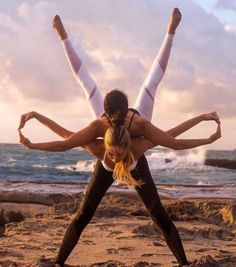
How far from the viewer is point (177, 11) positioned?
593 cm

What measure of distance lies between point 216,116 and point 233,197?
34.4 feet

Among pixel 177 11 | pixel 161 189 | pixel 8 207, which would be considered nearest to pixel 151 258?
pixel 177 11

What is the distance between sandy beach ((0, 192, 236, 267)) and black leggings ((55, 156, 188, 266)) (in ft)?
1.22

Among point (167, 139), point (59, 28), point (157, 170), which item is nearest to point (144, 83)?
point (167, 139)

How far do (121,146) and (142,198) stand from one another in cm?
75

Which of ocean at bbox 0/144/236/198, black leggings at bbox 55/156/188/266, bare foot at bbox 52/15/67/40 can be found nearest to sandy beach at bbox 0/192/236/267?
black leggings at bbox 55/156/188/266

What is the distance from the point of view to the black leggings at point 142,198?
5.41 meters

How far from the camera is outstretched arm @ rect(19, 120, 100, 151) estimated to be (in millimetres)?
5137

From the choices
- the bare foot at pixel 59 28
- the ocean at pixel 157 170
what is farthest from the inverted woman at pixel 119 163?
the ocean at pixel 157 170

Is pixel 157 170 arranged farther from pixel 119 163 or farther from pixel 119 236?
pixel 119 163

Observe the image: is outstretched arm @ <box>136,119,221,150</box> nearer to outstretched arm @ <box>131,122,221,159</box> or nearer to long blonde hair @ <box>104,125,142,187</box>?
outstretched arm @ <box>131,122,221,159</box>

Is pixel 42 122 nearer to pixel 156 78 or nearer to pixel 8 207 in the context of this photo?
pixel 156 78

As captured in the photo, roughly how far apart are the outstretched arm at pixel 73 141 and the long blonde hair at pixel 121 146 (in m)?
0.22

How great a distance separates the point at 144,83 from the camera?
5625mm
